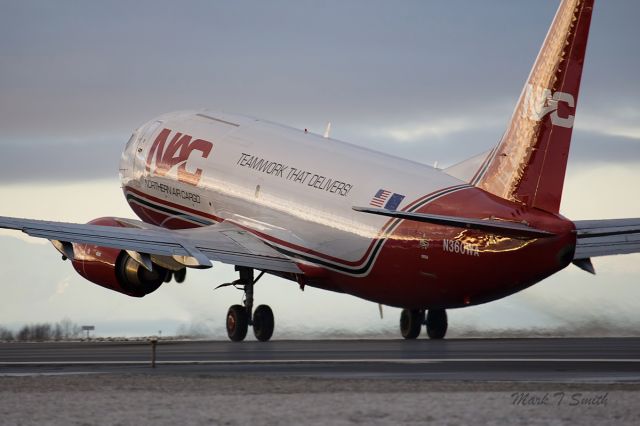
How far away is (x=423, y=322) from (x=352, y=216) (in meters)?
6.91

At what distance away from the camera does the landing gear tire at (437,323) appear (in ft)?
156

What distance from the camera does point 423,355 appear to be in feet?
112

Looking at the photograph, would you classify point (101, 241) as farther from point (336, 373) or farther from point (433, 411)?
point (433, 411)

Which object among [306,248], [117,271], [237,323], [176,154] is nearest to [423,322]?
[306,248]

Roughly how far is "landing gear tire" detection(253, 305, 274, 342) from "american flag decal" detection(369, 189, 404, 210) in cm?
696

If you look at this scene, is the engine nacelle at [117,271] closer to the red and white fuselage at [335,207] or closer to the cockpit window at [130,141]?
the red and white fuselage at [335,207]

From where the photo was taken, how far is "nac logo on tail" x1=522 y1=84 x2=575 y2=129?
120 feet

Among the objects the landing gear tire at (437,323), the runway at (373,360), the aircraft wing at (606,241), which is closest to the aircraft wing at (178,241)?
the runway at (373,360)

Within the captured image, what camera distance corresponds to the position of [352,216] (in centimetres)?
4288

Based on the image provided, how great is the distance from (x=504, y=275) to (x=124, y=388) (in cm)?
1681

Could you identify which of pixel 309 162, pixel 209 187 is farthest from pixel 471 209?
pixel 209 187

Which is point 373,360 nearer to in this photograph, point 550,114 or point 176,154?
point 550,114

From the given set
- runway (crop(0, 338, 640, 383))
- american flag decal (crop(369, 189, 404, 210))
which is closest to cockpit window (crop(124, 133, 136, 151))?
runway (crop(0, 338, 640, 383))

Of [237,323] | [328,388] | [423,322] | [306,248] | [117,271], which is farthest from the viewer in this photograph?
[423,322]
